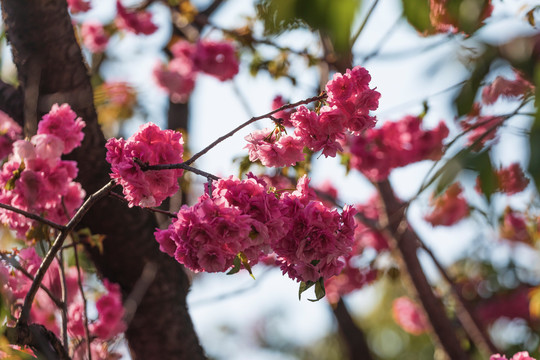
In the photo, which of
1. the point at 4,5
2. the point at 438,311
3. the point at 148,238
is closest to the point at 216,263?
the point at 148,238

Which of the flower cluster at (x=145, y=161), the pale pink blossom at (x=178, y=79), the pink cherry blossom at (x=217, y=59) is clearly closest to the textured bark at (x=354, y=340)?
the pink cherry blossom at (x=217, y=59)

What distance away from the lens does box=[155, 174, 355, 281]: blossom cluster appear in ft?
4.17

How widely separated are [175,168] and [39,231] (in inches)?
29.4

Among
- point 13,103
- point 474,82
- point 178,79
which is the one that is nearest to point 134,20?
point 178,79

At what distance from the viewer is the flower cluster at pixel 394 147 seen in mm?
3441

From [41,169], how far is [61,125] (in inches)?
5.6

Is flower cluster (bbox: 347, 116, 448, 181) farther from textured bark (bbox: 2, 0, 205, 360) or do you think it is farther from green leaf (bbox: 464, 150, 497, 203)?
green leaf (bbox: 464, 150, 497, 203)

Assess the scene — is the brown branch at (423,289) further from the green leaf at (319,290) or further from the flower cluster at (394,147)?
the green leaf at (319,290)

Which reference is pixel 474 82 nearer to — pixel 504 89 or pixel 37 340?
pixel 504 89

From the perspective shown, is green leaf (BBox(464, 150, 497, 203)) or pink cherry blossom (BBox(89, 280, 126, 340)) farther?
pink cherry blossom (BBox(89, 280, 126, 340))

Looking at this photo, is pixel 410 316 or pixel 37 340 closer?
pixel 37 340

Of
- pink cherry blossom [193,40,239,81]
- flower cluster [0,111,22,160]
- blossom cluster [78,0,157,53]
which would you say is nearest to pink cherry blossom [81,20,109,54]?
blossom cluster [78,0,157,53]

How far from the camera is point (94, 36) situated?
4.50 m

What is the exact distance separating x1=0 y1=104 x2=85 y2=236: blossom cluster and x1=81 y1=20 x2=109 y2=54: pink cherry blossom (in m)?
2.78
